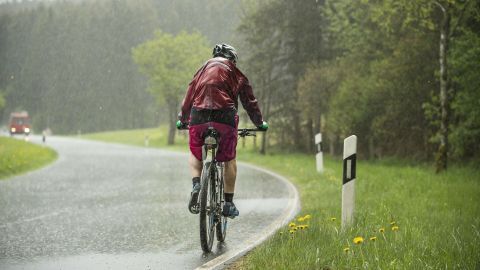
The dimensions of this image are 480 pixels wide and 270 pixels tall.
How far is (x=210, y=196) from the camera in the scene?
5.65 meters

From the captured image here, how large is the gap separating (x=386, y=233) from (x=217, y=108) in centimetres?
226

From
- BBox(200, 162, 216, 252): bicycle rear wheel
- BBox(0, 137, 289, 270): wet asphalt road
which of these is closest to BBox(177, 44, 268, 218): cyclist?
BBox(200, 162, 216, 252): bicycle rear wheel

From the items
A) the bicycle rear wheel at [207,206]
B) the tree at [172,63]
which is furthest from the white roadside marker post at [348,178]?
the tree at [172,63]

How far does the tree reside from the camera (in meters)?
53.4

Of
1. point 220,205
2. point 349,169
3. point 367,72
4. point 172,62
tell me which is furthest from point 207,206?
point 172,62

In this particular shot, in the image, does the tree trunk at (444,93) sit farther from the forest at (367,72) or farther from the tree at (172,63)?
the tree at (172,63)

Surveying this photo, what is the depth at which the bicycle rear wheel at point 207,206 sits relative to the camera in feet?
17.7

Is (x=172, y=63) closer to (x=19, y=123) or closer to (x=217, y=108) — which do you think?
(x=19, y=123)

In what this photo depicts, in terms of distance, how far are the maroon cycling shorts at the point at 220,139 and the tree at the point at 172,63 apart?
47.1 meters

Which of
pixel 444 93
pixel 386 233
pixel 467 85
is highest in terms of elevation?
pixel 467 85

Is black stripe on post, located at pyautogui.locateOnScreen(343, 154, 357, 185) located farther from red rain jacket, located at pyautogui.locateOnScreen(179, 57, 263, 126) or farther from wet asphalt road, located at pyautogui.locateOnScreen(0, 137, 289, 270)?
wet asphalt road, located at pyautogui.locateOnScreen(0, 137, 289, 270)

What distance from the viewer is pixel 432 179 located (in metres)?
Result: 12.5

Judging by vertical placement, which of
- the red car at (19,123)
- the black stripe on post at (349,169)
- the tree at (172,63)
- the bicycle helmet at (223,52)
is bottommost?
the red car at (19,123)

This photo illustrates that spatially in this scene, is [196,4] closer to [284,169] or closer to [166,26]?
[166,26]
